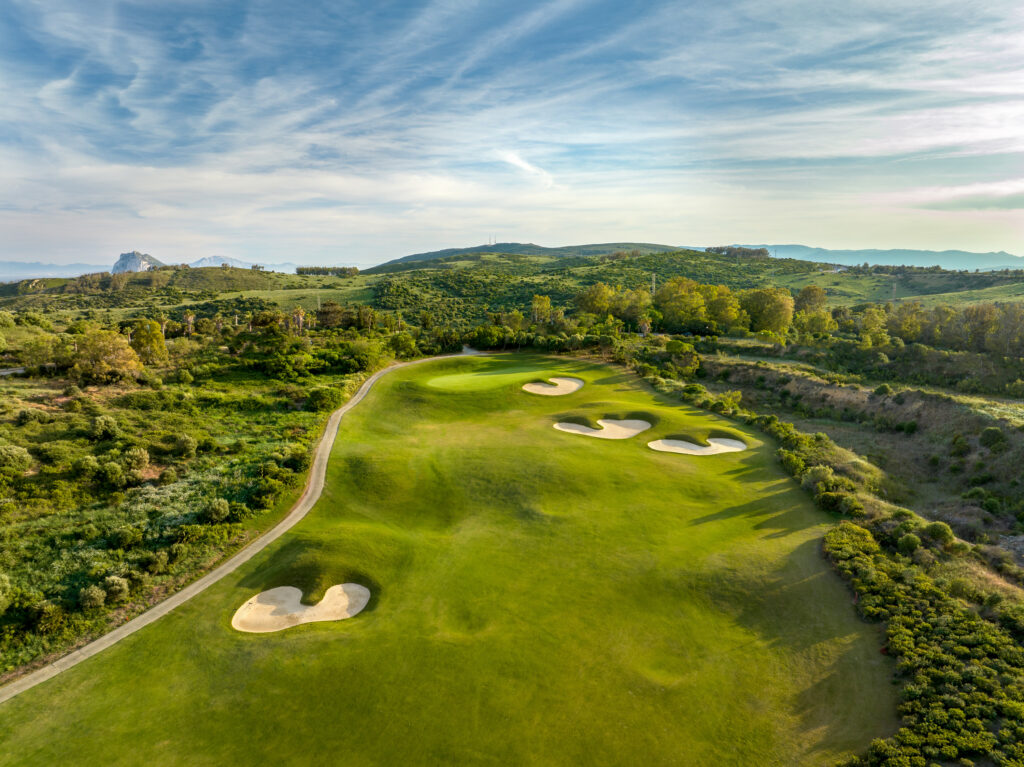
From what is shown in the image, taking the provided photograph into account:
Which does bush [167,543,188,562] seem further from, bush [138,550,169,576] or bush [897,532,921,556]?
bush [897,532,921,556]

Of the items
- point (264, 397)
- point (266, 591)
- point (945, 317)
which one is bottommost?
point (266, 591)

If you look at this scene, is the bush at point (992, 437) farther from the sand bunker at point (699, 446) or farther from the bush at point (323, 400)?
the bush at point (323, 400)

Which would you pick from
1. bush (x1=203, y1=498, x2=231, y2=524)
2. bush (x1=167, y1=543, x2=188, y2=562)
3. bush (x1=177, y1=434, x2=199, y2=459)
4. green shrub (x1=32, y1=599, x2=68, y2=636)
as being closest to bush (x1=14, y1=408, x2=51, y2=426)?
bush (x1=177, y1=434, x2=199, y2=459)

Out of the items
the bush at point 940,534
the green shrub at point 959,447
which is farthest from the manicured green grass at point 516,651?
the green shrub at point 959,447

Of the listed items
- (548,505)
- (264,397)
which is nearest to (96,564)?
(548,505)

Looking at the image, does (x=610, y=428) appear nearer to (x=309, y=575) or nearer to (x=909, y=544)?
(x=909, y=544)

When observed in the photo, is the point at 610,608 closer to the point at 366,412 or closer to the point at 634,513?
the point at 634,513
